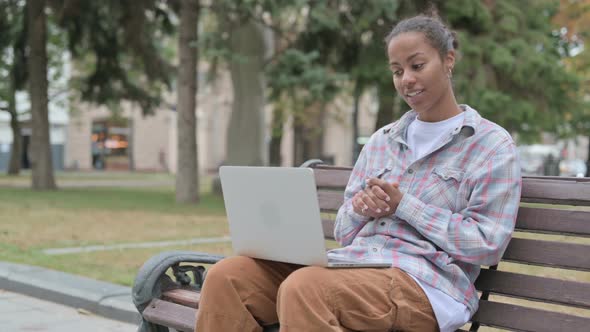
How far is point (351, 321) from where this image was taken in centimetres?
277

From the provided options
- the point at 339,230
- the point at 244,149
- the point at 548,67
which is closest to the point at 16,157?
the point at 244,149

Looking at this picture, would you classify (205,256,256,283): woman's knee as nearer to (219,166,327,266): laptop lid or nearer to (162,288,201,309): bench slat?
(219,166,327,266): laptop lid

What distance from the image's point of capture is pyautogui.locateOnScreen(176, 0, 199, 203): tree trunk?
17.3 m

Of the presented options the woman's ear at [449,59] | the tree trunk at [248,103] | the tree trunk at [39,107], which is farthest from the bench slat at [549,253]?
the tree trunk at [39,107]

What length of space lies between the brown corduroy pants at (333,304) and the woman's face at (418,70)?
66cm

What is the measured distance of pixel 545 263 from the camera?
3.06 m

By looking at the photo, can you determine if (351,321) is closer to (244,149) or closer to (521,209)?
(521,209)

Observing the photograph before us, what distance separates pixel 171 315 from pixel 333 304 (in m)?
0.97

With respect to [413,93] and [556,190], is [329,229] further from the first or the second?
[556,190]

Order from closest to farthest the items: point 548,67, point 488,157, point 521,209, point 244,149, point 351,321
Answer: point 351,321 → point 488,157 → point 521,209 → point 548,67 → point 244,149

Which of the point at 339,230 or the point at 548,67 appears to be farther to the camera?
the point at 548,67

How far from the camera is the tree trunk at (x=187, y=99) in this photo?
17281 mm

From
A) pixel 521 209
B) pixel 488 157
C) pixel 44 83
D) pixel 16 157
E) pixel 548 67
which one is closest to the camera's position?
pixel 488 157

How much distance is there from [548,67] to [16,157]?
24549mm
